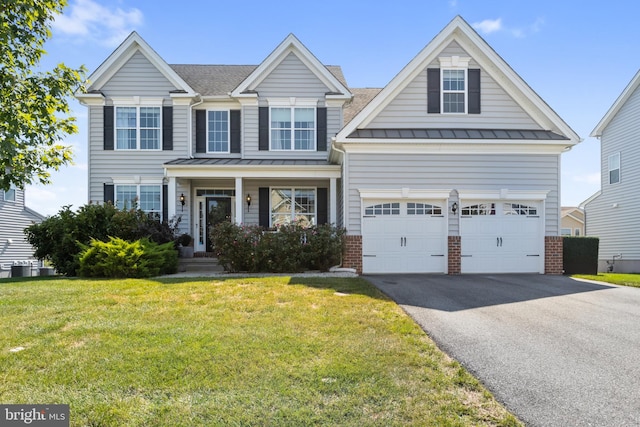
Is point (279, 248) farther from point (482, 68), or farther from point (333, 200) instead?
point (482, 68)

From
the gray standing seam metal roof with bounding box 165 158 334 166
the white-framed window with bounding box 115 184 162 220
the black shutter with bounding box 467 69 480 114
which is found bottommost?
the white-framed window with bounding box 115 184 162 220

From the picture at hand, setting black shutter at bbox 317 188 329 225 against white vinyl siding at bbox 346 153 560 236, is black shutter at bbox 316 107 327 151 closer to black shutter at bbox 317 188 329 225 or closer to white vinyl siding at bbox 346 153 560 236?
black shutter at bbox 317 188 329 225

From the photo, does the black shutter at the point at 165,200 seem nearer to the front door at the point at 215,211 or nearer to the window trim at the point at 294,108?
the front door at the point at 215,211

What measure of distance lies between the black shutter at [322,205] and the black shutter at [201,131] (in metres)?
4.81

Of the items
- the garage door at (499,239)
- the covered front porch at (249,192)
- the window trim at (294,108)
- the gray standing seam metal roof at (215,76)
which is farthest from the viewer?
the gray standing seam metal roof at (215,76)

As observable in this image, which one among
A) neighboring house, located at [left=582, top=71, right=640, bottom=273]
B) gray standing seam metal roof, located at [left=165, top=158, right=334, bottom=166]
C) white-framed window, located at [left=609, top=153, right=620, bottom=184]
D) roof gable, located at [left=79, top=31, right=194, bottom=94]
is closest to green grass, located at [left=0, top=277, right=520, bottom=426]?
gray standing seam metal roof, located at [left=165, top=158, right=334, bottom=166]

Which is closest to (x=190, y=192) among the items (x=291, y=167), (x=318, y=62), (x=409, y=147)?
(x=291, y=167)

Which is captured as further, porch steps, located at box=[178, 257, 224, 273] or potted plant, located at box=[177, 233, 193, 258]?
Result: potted plant, located at box=[177, 233, 193, 258]

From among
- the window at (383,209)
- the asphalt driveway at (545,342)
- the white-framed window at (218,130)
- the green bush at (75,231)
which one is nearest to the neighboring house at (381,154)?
the window at (383,209)

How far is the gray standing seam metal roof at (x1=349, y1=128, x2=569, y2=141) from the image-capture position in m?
12.8

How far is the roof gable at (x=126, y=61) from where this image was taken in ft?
51.2

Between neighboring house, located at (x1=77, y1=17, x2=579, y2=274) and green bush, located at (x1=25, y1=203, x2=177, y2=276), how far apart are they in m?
1.93

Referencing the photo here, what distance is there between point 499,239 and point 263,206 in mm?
8225

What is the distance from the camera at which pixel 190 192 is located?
16125 mm
